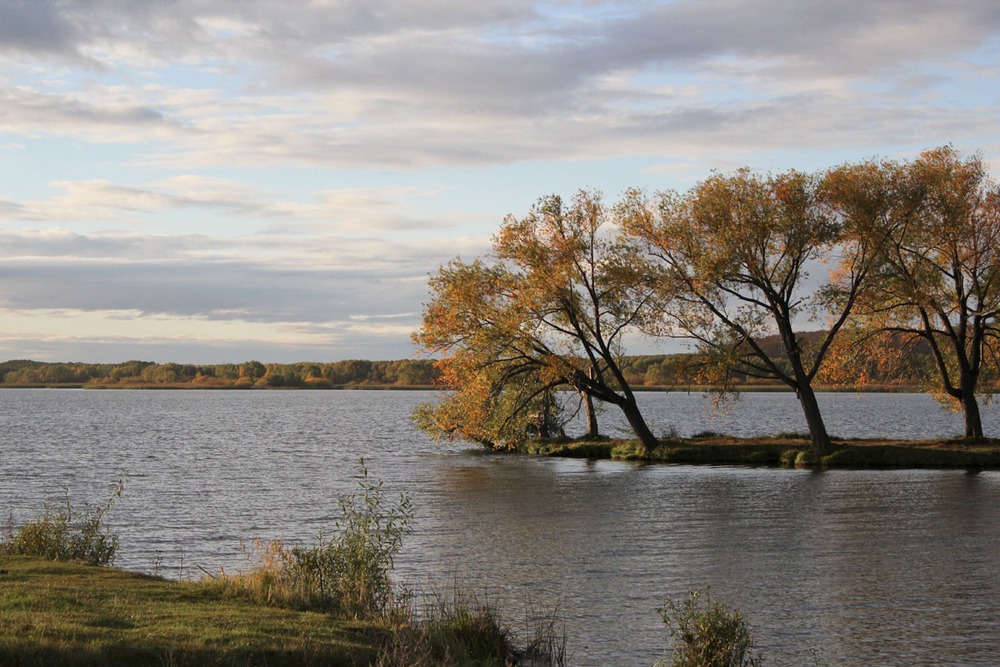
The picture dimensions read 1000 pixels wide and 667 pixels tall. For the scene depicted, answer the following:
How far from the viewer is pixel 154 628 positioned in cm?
1394

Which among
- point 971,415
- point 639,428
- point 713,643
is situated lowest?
point 713,643

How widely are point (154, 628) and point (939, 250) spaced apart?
46.2 m

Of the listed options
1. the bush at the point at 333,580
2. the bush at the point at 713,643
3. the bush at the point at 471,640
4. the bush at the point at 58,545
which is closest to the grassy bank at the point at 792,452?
the bush at the point at 471,640

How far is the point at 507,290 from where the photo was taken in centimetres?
5409

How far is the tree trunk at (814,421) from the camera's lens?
49.6 meters

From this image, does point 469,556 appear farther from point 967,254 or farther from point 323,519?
point 967,254

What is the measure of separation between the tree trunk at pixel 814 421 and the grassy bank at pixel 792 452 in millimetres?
540

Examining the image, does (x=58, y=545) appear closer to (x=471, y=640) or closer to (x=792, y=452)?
(x=471, y=640)

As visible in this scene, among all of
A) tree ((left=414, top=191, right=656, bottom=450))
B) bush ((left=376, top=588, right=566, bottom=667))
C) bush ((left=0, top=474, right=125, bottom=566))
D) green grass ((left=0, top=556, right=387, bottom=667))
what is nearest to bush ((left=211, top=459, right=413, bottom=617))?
green grass ((left=0, top=556, right=387, bottom=667))

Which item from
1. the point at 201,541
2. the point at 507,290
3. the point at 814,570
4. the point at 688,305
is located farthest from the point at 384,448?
the point at 814,570

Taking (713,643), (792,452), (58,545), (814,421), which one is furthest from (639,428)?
(713,643)

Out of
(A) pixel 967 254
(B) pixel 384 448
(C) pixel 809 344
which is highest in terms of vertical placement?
(A) pixel 967 254

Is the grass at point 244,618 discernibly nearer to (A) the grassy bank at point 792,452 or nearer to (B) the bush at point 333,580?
(B) the bush at point 333,580

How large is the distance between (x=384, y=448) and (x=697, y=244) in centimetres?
2770
